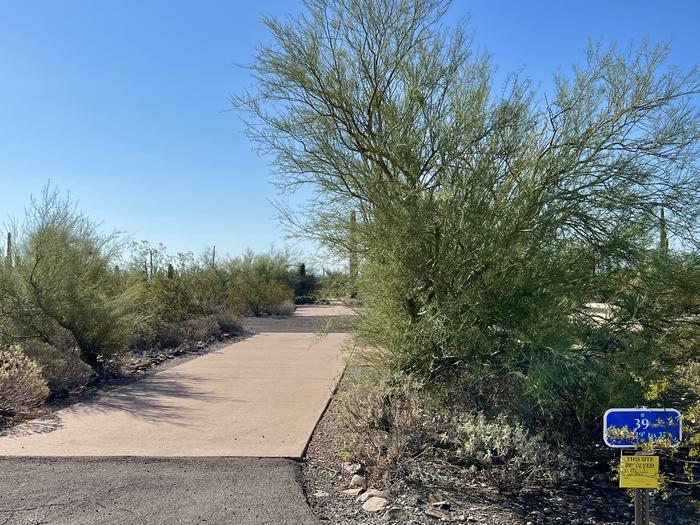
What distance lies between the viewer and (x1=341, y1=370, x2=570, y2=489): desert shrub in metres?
5.29

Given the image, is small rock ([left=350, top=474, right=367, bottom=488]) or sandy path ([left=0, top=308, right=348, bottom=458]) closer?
small rock ([left=350, top=474, right=367, bottom=488])

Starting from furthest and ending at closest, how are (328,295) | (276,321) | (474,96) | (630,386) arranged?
1. (276,321)
2. (328,295)
3. (474,96)
4. (630,386)

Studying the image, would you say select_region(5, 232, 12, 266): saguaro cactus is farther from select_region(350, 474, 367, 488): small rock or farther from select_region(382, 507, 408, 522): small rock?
select_region(382, 507, 408, 522): small rock

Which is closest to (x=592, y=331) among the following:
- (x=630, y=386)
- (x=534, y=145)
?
(x=630, y=386)

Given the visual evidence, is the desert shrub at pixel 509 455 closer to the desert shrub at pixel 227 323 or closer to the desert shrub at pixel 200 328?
the desert shrub at pixel 200 328

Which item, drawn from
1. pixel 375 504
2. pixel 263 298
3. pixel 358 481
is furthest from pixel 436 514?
pixel 263 298

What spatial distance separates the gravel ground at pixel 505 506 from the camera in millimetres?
4723

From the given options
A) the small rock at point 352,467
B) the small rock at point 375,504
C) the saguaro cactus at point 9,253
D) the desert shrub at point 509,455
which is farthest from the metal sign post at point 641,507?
the saguaro cactus at point 9,253

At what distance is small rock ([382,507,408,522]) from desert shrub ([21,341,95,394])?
6549 millimetres

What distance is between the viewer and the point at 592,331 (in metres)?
6.32

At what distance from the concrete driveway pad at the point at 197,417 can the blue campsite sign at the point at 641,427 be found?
11.4ft

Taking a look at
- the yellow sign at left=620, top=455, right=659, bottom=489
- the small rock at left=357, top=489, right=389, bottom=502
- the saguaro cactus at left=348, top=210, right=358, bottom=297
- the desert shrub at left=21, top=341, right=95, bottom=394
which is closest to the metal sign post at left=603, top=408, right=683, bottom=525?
the yellow sign at left=620, top=455, right=659, bottom=489

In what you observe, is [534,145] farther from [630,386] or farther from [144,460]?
[144,460]

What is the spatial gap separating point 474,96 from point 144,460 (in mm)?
5458
